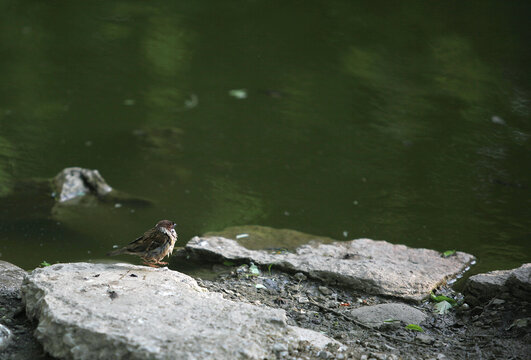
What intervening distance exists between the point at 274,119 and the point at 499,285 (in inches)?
190

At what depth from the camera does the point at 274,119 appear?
8.23 meters

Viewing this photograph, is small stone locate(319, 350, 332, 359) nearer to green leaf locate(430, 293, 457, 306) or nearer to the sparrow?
the sparrow

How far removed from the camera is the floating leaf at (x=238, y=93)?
898 centimetres

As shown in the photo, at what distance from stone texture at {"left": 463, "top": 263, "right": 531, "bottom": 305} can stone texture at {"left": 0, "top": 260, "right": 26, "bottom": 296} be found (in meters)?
2.68

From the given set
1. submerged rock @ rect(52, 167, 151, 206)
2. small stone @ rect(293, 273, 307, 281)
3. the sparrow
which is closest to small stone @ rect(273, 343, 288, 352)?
the sparrow

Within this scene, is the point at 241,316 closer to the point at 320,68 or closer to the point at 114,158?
the point at 114,158

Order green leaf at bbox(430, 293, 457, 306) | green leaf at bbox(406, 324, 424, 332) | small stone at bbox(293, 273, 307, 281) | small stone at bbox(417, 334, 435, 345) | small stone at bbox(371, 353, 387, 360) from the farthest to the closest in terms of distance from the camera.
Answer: small stone at bbox(293, 273, 307, 281)
green leaf at bbox(430, 293, 457, 306)
green leaf at bbox(406, 324, 424, 332)
small stone at bbox(417, 334, 435, 345)
small stone at bbox(371, 353, 387, 360)

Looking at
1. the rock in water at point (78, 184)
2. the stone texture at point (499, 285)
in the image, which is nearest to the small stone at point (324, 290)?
the stone texture at point (499, 285)

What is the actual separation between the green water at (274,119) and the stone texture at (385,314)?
137 cm

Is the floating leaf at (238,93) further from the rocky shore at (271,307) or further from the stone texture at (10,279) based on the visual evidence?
the stone texture at (10,279)

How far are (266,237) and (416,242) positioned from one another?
1363 mm

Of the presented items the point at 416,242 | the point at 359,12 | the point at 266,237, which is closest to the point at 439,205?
the point at 416,242

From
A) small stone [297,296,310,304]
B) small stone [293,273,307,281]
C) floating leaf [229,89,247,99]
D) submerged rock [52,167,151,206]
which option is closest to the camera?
small stone [297,296,310,304]

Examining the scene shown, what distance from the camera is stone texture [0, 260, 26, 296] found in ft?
11.6
